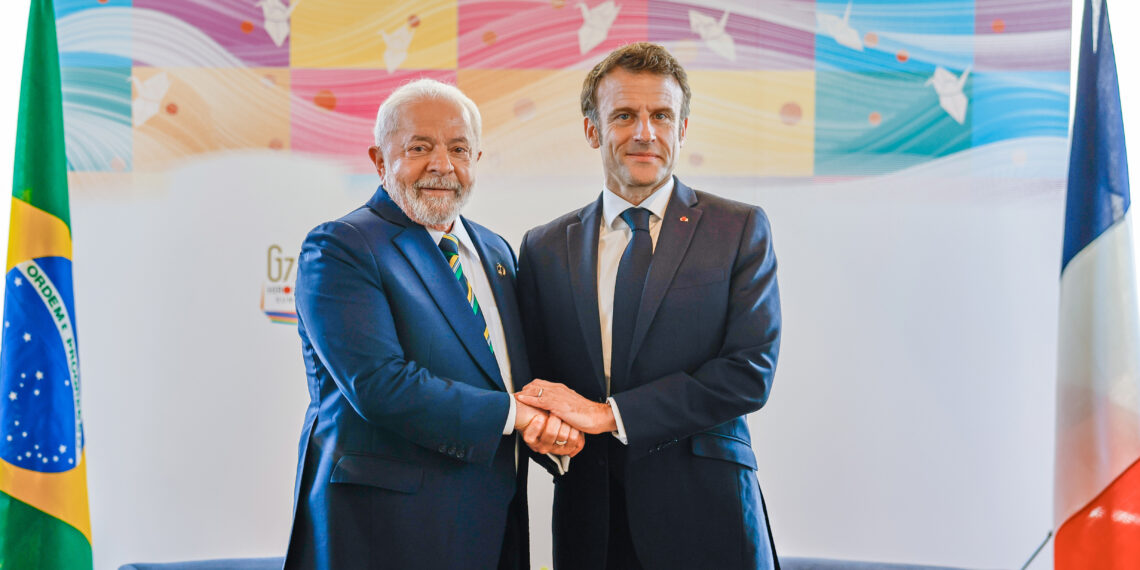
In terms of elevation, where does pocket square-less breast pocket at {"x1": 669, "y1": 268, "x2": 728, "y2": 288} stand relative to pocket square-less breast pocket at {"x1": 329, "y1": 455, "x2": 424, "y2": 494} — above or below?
above

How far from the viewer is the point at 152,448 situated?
3715mm

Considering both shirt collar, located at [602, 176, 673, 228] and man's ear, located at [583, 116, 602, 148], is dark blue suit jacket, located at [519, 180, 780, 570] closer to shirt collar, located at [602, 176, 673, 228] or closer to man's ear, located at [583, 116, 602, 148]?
shirt collar, located at [602, 176, 673, 228]

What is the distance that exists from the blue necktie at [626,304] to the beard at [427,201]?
0.49 metres

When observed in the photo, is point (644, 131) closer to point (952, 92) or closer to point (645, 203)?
point (645, 203)

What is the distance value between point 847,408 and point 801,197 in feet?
3.26

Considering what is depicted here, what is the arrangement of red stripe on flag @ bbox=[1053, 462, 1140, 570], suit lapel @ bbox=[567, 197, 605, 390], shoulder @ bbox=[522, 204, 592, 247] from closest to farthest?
suit lapel @ bbox=[567, 197, 605, 390] < shoulder @ bbox=[522, 204, 592, 247] < red stripe on flag @ bbox=[1053, 462, 1140, 570]

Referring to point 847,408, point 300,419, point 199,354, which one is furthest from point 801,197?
point 199,354

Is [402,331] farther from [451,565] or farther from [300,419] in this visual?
[300,419]

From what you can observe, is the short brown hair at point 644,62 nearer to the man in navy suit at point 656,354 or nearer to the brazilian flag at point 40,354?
the man in navy suit at point 656,354

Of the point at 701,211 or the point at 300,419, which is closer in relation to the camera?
the point at 701,211

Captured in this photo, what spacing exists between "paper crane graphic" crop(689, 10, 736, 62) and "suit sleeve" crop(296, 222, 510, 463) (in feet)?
7.25

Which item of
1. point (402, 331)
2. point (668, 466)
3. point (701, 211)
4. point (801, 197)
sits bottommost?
point (668, 466)

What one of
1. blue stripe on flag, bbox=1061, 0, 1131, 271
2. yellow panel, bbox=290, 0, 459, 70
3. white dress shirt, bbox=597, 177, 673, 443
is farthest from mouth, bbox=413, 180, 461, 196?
blue stripe on flag, bbox=1061, 0, 1131, 271

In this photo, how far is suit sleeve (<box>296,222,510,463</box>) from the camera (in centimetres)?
192
